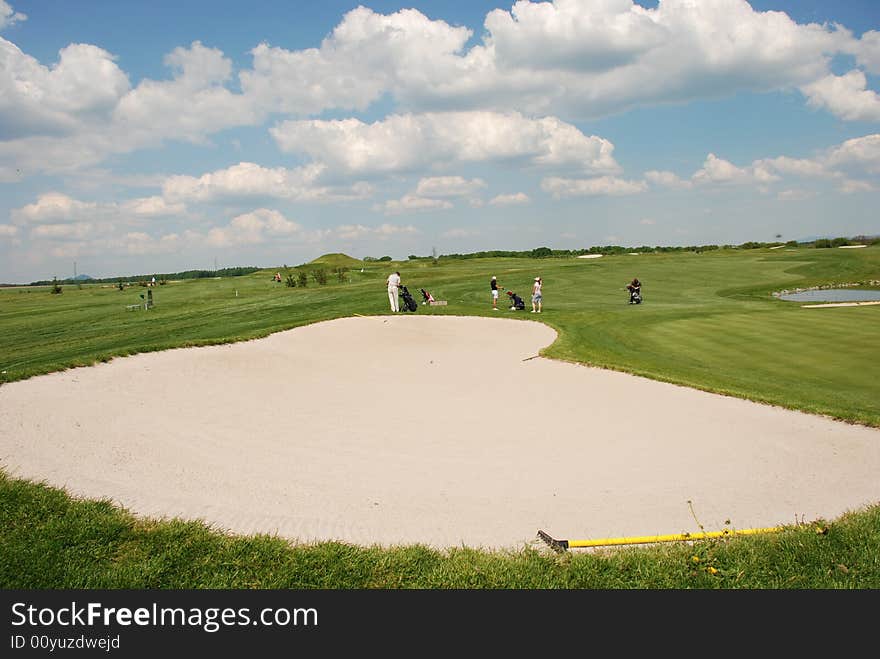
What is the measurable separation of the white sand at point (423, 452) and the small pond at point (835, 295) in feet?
106

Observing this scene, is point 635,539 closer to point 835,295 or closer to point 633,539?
point 633,539

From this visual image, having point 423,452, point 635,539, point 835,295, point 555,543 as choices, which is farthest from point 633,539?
point 835,295

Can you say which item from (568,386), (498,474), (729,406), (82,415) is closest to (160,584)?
(498,474)

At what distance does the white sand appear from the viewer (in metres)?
7.12

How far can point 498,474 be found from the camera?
28.5 feet

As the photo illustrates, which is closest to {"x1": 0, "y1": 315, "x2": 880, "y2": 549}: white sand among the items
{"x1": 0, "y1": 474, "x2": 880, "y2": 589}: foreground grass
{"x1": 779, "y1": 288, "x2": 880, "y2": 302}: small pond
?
{"x1": 0, "y1": 474, "x2": 880, "y2": 589}: foreground grass

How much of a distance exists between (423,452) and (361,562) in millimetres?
4145

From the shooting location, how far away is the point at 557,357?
17344 mm

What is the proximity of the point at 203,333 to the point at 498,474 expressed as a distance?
74.5 feet

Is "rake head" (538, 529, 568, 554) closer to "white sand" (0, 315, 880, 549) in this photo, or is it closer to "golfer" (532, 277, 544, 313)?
"white sand" (0, 315, 880, 549)

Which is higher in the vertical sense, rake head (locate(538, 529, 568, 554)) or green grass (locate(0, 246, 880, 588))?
green grass (locate(0, 246, 880, 588))

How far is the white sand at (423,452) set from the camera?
281 inches

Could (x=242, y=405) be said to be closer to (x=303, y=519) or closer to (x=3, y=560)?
(x=303, y=519)

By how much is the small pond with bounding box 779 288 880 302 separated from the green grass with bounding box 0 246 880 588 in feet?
6.96
